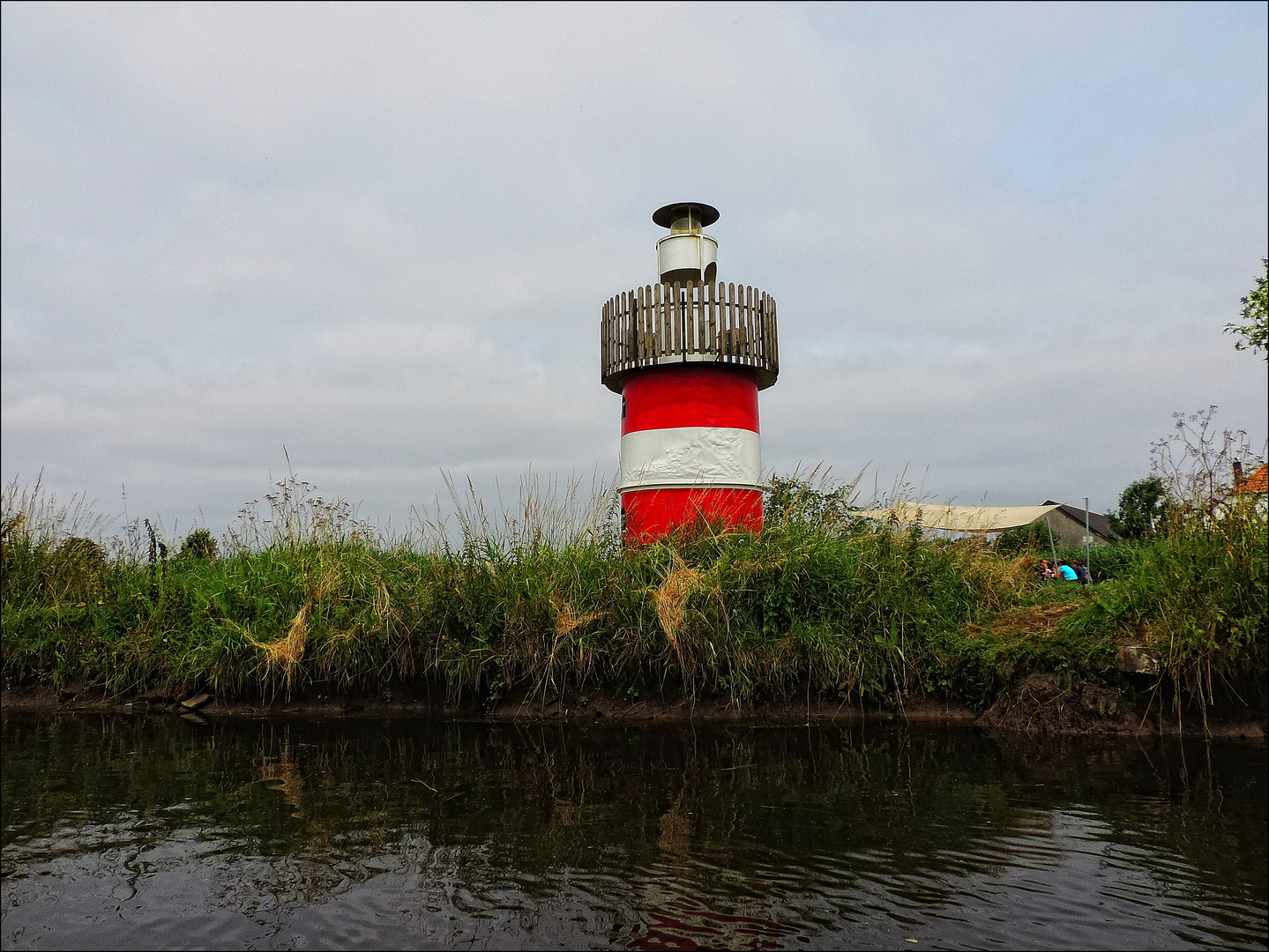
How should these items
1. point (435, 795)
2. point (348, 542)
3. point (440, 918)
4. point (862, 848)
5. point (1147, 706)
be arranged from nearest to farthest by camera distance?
point (440, 918), point (862, 848), point (435, 795), point (1147, 706), point (348, 542)

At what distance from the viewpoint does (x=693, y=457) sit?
897 cm

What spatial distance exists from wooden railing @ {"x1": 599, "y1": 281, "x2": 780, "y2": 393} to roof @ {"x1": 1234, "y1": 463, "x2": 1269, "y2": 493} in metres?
4.68

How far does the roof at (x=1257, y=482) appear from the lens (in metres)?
5.68

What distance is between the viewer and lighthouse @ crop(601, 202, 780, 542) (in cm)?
888

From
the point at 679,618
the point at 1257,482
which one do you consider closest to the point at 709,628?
the point at 679,618

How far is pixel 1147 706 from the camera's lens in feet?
17.9

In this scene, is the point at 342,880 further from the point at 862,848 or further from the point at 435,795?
the point at 862,848

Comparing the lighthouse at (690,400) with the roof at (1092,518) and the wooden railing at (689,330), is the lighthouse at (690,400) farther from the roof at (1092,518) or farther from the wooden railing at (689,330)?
the roof at (1092,518)

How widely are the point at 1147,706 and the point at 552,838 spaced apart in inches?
169

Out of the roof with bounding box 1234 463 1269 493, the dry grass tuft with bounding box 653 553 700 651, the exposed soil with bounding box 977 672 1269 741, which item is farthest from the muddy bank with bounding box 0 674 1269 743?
the roof with bounding box 1234 463 1269 493

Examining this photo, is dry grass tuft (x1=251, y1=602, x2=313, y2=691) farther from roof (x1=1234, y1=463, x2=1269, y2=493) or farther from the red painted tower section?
roof (x1=1234, y1=463, x2=1269, y2=493)

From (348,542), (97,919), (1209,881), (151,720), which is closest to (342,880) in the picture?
(97,919)

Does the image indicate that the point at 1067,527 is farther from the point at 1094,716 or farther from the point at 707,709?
the point at 707,709

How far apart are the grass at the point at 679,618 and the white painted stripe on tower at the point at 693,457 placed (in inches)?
45.6
